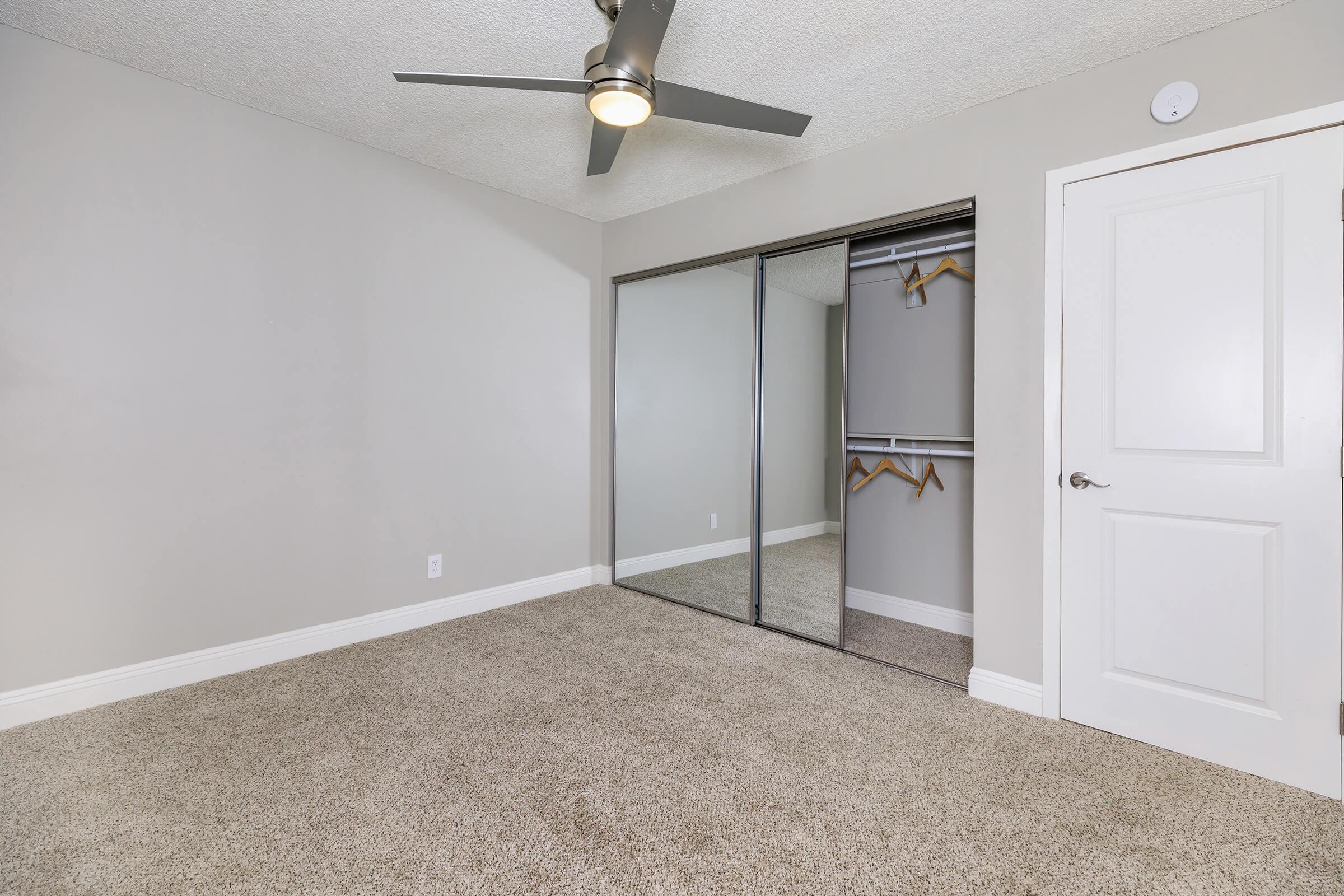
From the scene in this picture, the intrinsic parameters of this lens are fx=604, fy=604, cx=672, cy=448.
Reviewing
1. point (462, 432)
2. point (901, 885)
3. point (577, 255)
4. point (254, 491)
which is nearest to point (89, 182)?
point (254, 491)

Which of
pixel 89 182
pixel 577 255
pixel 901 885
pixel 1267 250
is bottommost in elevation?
pixel 901 885

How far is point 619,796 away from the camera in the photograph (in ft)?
5.94

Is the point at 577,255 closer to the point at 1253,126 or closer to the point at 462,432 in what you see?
the point at 462,432

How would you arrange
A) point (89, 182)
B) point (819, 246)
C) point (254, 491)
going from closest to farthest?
1. point (89, 182)
2. point (254, 491)
3. point (819, 246)

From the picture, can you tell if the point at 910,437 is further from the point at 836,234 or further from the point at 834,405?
the point at 836,234

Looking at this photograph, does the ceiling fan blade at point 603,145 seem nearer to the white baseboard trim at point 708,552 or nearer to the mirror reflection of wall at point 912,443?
the mirror reflection of wall at point 912,443

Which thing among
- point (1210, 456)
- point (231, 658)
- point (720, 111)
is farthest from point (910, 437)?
point (231, 658)

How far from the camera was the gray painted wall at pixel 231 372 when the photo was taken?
7.32 feet

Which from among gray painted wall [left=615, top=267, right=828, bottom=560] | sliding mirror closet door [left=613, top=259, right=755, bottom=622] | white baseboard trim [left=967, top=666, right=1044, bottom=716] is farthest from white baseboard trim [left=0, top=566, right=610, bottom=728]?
white baseboard trim [left=967, top=666, right=1044, bottom=716]

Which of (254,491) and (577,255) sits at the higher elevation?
→ (577,255)

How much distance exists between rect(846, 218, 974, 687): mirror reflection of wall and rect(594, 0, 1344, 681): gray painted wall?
45 cm

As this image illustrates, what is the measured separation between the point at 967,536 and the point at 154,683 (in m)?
3.82

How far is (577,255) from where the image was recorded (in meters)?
4.04

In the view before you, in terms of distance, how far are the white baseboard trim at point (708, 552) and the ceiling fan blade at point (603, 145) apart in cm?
199
